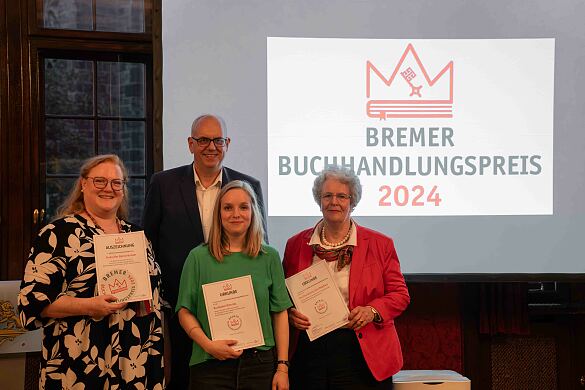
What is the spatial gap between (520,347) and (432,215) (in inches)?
45.9

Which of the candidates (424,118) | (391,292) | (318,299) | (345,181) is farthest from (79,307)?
(424,118)

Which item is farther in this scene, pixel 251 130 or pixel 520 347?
pixel 520 347

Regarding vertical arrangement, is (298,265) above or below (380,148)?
below

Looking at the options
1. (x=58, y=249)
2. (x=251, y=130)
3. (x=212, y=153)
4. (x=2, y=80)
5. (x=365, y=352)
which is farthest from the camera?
(x=2, y=80)

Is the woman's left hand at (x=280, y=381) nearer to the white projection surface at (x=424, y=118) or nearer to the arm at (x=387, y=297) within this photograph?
the arm at (x=387, y=297)

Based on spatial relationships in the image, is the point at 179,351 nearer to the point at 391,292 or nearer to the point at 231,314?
the point at 231,314

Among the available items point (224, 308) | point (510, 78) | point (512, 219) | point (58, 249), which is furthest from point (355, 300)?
point (510, 78)

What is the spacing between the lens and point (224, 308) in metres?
2.34

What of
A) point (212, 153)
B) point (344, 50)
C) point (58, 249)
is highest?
point (344, 50)

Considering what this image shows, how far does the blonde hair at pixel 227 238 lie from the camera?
2.40 metres

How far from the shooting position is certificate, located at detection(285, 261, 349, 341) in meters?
2.52

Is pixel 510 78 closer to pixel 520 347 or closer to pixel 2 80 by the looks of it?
pixel 520 347

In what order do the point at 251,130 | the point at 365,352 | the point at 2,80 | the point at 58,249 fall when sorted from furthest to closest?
the point at 2,80
the point at 251,130
the point at 365,352
the point at 58,249

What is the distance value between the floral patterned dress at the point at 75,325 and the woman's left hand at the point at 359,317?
0.81m
